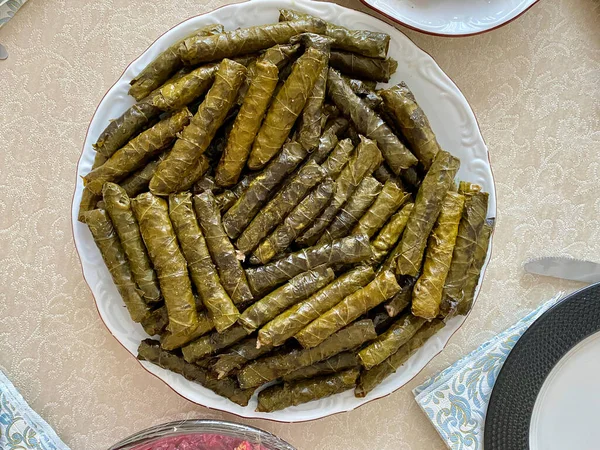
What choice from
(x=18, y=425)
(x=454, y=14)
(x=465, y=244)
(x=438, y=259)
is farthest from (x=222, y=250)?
(x=454, y=14)

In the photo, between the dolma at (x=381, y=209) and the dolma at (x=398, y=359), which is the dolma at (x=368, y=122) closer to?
the dolma at (x=381, y=209)

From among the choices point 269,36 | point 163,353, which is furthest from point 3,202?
point 269,36

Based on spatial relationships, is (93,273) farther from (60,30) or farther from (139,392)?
(60,30)

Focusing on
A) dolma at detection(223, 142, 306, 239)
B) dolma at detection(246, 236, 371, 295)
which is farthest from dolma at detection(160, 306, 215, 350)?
dolma at detection(223, 142, 306, 239)

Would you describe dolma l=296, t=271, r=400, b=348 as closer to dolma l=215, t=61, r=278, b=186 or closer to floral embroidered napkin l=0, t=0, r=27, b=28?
dolma l=215, t=61, r=278, b=186

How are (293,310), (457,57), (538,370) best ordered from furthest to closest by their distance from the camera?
(457,57), (538,370), (293,310)

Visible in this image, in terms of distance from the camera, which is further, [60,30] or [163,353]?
[60,30]
